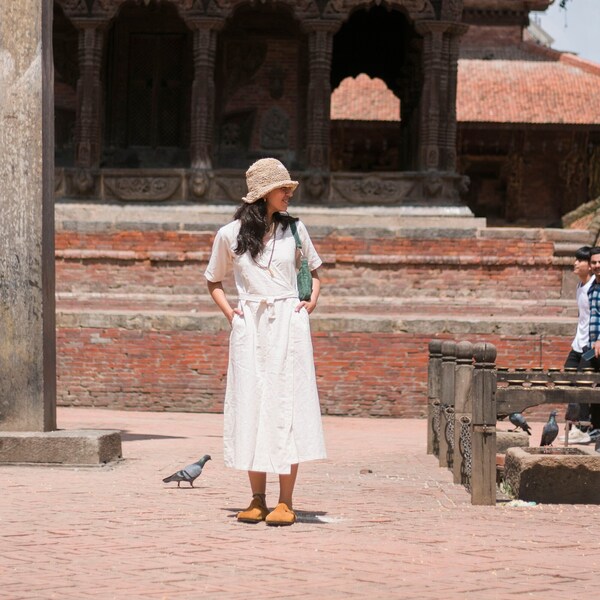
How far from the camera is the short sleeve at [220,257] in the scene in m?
7.69

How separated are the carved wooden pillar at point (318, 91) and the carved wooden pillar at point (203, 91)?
1627 mm

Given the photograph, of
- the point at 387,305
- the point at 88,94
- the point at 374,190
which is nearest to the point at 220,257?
the point at 387,305

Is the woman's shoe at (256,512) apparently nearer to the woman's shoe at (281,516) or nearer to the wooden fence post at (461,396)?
the woman's shoe at (281,516)

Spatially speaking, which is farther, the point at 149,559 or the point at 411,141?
the point at 411,141

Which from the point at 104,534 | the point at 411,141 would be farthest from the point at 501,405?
the point at 411,141

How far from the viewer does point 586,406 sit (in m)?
13.3

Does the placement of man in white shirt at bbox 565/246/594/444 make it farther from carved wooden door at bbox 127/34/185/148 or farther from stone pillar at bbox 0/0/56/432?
carved wooden door at bbox 127/34/185/148

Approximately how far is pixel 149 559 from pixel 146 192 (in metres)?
18.4

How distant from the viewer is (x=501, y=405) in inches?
345

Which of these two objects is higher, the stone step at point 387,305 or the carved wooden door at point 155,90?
the carved wooden door at point 155,90

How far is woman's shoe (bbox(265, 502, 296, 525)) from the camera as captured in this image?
7.35 metres

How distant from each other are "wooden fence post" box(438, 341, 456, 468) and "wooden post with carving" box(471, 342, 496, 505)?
62.7 inches

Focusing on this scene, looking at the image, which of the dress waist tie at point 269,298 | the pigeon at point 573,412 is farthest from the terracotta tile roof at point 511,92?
the dress waist tie at point 269,298

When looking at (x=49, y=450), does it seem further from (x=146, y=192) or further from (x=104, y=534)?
(x=146, y=192)
